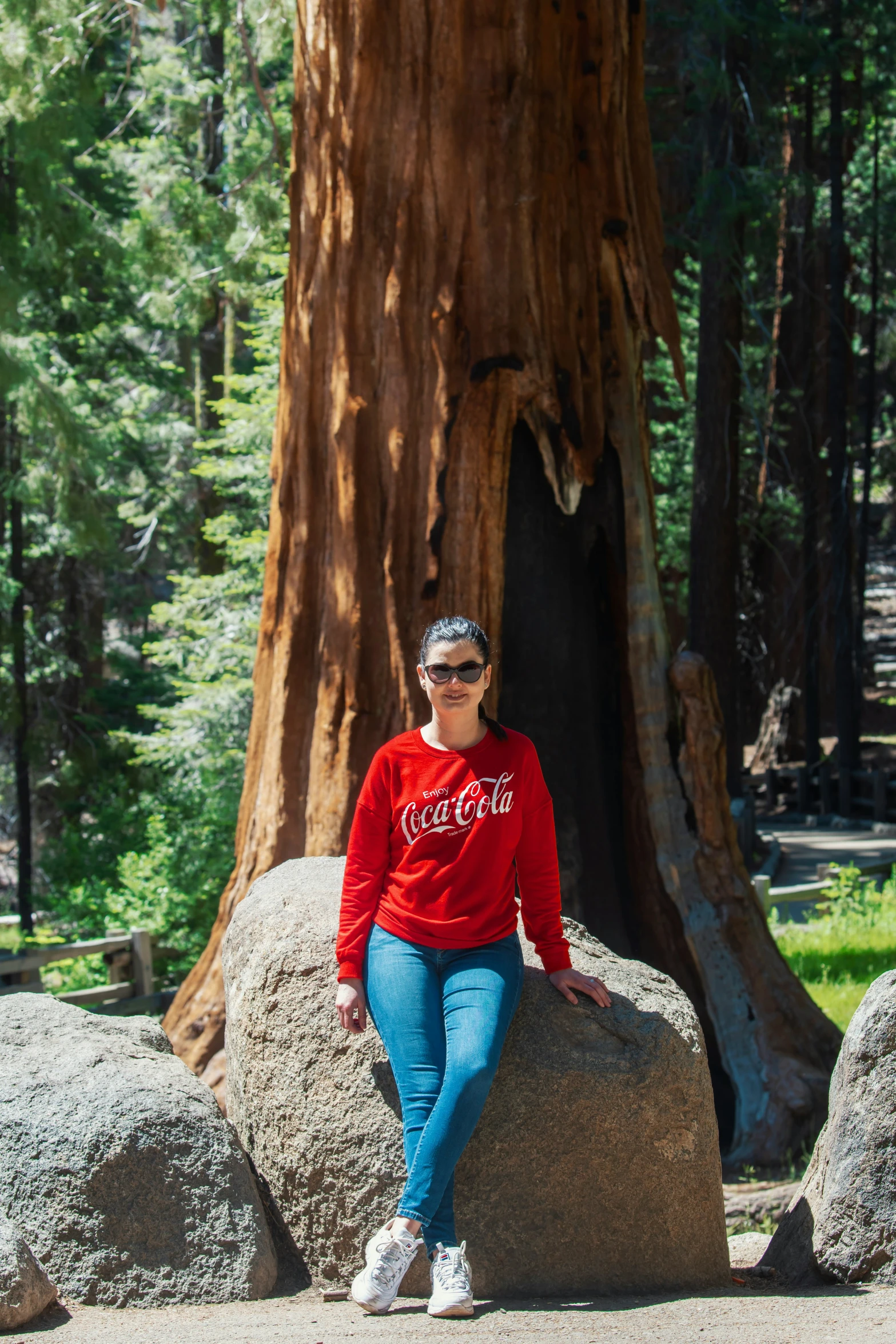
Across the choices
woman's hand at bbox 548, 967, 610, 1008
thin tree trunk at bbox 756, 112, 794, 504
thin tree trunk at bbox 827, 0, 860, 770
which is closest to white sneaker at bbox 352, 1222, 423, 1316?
woman's hand at bbox 548, 967, 610, 1008

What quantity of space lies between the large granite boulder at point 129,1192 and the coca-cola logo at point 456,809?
3.55ft

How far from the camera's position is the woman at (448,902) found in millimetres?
3357

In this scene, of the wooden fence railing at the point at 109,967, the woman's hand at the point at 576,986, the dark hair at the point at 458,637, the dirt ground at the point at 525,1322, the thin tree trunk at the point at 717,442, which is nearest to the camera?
the dirt ground at the point at 525,1322

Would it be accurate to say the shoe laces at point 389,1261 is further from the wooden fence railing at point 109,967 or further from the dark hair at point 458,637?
the wooden fence railing at point 109,967

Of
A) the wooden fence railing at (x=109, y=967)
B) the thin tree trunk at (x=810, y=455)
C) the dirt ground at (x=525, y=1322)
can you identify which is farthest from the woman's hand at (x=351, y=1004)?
the thin tree trunk at (x=810, y=455)

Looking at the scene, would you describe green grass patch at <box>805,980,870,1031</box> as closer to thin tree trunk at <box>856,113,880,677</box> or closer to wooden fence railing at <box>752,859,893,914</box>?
wooden fence railing at <box>752,859,893,914</box>

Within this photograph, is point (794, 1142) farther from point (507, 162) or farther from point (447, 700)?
point (507, 162)

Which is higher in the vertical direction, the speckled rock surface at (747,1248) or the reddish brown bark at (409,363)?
the reddish brown bark at (409,363)

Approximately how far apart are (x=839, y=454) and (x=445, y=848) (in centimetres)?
2026

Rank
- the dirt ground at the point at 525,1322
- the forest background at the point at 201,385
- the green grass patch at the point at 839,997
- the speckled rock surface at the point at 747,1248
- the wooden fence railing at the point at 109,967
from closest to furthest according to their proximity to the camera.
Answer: the dirt ground at the point at 525,1322
the speckled rock surface at the point at 747,1248
the green grass patch at the point at 839,997
the wooden fence railing at the point at 109,967
the forest background at the point at 201,385

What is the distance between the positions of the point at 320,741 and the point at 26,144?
861 cm

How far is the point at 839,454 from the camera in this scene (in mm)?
22062

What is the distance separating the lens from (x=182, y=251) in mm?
9617

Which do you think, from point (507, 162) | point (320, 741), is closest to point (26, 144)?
point (507, 162)
